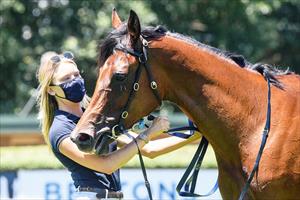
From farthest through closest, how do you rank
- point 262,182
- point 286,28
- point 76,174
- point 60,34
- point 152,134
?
point 286,28
point 60,34
point 76,174
point 152,134
point 262,182

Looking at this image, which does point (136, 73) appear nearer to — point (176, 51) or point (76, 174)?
point (176, 51)

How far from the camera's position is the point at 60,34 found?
1802cm

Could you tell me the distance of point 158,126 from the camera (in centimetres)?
468

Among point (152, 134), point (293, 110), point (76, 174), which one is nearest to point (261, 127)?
point (293, 110)

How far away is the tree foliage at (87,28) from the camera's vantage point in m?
17.2

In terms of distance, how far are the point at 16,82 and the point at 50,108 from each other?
45.6 feet

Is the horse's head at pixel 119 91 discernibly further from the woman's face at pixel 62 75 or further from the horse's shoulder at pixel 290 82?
the horse's shoulder at pixel 290 82

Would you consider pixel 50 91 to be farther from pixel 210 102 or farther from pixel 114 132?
pixel 210 102

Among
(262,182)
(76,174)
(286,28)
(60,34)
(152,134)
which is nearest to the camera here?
(262,182)

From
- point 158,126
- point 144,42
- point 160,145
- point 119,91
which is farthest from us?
point 160,145

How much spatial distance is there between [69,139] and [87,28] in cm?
1317

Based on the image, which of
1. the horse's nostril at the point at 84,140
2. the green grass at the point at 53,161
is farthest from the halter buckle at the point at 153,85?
the green grass at the point at 53,161

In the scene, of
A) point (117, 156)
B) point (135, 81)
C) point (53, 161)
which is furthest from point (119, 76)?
point (53, 161)

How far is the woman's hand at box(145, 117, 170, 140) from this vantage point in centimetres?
467
